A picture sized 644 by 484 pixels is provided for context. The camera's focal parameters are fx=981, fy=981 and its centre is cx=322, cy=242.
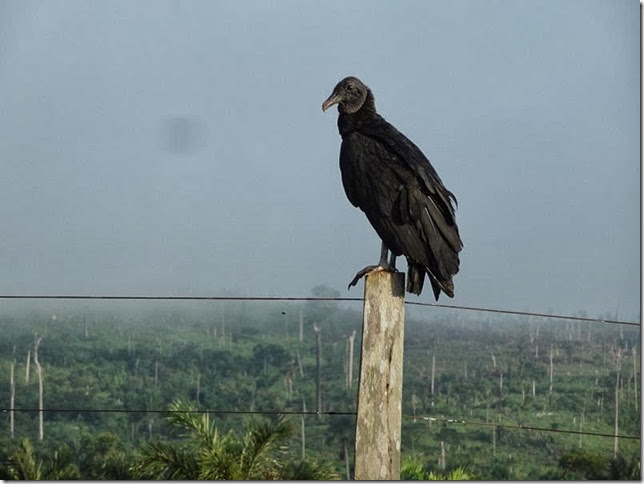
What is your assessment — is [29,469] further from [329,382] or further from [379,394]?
[329,382]

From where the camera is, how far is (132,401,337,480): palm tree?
8.49 meters

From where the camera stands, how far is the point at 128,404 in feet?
80.7

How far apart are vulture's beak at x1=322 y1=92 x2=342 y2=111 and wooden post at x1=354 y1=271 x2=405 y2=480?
4.75 feet

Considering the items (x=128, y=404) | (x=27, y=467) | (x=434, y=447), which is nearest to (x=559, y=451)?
(x=434, y=447)

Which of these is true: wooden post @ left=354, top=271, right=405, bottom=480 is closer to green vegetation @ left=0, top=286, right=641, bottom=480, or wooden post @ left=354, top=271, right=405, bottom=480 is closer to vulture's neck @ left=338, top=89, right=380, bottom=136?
vulture's neck @ left=338, top=89, right=380, bottom=136

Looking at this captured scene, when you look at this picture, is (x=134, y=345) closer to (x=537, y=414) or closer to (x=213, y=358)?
(x=213, y=358)

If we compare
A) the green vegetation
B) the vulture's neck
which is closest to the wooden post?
the vulture's neck

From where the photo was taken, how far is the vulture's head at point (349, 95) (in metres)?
4.22

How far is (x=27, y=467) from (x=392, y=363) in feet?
33.1

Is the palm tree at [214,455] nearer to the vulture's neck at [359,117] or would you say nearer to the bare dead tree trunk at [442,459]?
the vulture's neck at [359,117]

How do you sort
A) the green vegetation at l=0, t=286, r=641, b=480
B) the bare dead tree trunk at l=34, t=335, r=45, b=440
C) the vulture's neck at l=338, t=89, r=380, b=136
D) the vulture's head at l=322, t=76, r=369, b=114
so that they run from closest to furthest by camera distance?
the vulture's neck at l=338, t=89, r=380, b=136
the vulture's head at l=322, t=76, r=369, b=114
the green vegetation at l=0, t=286, r=641, b=480
the bare dead tree trunk at l=34, t=335, r=45, b=440

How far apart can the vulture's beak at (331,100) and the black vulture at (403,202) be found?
289mm

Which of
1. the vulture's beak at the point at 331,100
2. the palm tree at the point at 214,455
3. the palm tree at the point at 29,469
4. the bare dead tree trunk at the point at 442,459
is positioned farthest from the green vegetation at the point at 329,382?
the vulture's beak at the point at 331,100

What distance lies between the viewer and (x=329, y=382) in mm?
24469
